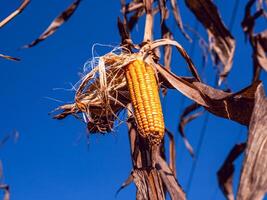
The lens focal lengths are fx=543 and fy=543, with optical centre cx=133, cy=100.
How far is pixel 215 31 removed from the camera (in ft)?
8.25

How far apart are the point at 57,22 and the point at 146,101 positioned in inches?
36.6

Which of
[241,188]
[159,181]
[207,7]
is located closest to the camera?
[241,188]

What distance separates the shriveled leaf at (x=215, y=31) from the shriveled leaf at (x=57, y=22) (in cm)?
55

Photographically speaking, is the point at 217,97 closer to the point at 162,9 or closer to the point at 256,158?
the point at 256,158

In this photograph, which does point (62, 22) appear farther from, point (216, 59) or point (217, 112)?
point (217, 112)

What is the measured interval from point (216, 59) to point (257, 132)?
45.3 inches

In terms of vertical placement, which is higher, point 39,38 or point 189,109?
point 39,38

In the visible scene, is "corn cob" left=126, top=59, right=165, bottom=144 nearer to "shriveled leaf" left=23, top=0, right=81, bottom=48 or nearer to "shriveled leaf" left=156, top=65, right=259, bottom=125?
"shriveled leaf" left=156, top=65, right=259, bottom=125

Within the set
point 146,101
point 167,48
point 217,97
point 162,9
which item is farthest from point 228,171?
point 146,101

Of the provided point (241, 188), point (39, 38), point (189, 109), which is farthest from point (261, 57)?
point (241, 188)

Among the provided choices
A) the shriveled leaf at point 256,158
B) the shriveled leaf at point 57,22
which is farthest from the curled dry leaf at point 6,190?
the shriveled leaf at point 256,158

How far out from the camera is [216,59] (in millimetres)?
2547

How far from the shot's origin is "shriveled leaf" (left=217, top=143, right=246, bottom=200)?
8.36 feet

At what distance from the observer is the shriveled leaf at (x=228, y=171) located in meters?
2.55
